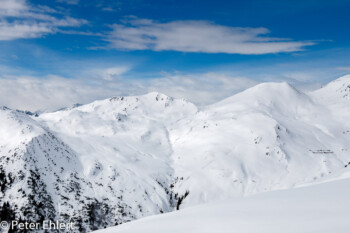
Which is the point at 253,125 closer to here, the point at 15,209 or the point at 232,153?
the point at 232,153

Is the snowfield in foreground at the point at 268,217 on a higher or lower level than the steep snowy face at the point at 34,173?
lower

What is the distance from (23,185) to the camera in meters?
116

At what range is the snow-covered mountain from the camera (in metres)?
121

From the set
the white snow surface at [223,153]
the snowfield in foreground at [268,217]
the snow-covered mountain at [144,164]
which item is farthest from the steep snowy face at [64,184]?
the snowfield in foreground at [268,217]

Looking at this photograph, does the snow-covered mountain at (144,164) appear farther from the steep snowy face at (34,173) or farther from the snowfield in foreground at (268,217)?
the snowfield in foreground at (268,217)

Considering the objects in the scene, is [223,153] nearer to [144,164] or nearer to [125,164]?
[144,164]

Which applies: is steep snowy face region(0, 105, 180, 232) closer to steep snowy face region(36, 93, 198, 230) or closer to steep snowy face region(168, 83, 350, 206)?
steep snowy face region(36, 93, 198, 230)

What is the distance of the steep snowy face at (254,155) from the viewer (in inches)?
5738

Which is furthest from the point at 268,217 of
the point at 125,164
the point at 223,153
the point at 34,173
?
the point at 223,153

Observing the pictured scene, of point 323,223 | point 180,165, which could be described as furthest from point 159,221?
point 180,165

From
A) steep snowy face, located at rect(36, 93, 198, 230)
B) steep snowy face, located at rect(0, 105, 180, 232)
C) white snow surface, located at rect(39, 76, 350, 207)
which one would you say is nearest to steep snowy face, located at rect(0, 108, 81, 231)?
steep snowy face, located at rect(0, 105, 180, 232)

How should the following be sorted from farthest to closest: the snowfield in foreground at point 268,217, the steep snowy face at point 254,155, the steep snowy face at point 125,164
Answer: the steep snowy face at point 254,155 → the steep snowy face at point 125,164 → the snowfield in foreground at point 268,217

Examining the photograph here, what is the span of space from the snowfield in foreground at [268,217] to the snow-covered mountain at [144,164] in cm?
11928

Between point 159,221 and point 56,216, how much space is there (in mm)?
121681
